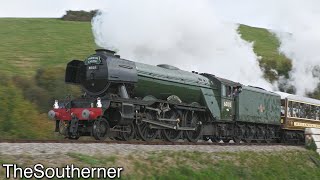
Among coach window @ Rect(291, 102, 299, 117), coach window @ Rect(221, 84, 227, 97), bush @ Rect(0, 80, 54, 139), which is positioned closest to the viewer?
bush @ Rect(0, 80, 54, 139)

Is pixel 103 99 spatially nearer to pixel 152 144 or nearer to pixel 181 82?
pixel 152 144

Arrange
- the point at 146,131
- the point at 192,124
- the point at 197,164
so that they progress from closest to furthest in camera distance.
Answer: the point at 197,164, the point at 146,131, the point at 192,124

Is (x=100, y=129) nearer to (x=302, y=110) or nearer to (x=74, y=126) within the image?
(x=74, y=126)

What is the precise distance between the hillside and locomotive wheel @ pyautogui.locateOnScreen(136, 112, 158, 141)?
4484 millimetres

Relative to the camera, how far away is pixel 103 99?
45.0 feet

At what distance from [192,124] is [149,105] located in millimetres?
2881

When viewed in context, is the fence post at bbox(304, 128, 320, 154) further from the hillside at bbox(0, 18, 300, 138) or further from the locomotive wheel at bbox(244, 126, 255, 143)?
the hillside at bbox(0, 18, 300, 138)

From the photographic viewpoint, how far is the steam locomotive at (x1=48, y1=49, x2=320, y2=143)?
13.9 meters

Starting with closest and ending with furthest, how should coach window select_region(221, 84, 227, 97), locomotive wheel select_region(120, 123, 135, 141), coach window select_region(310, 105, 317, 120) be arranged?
locomotive wheel select_region(120, 123, 135, 141)
coach window select_region(221, 84, 227, 97)
coach window select_region(310, 105, 317, 120)

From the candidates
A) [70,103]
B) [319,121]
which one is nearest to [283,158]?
[70,103]

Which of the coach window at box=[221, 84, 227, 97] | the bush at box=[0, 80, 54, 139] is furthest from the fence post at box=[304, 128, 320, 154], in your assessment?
the bush at box=[0, 80, 54, 139]

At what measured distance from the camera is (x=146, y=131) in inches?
599

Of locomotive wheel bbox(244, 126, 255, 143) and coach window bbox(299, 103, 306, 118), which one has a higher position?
coach window bbox(299, 103, 306, 118)

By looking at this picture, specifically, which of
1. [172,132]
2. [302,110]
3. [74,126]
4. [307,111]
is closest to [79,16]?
[307,111]
